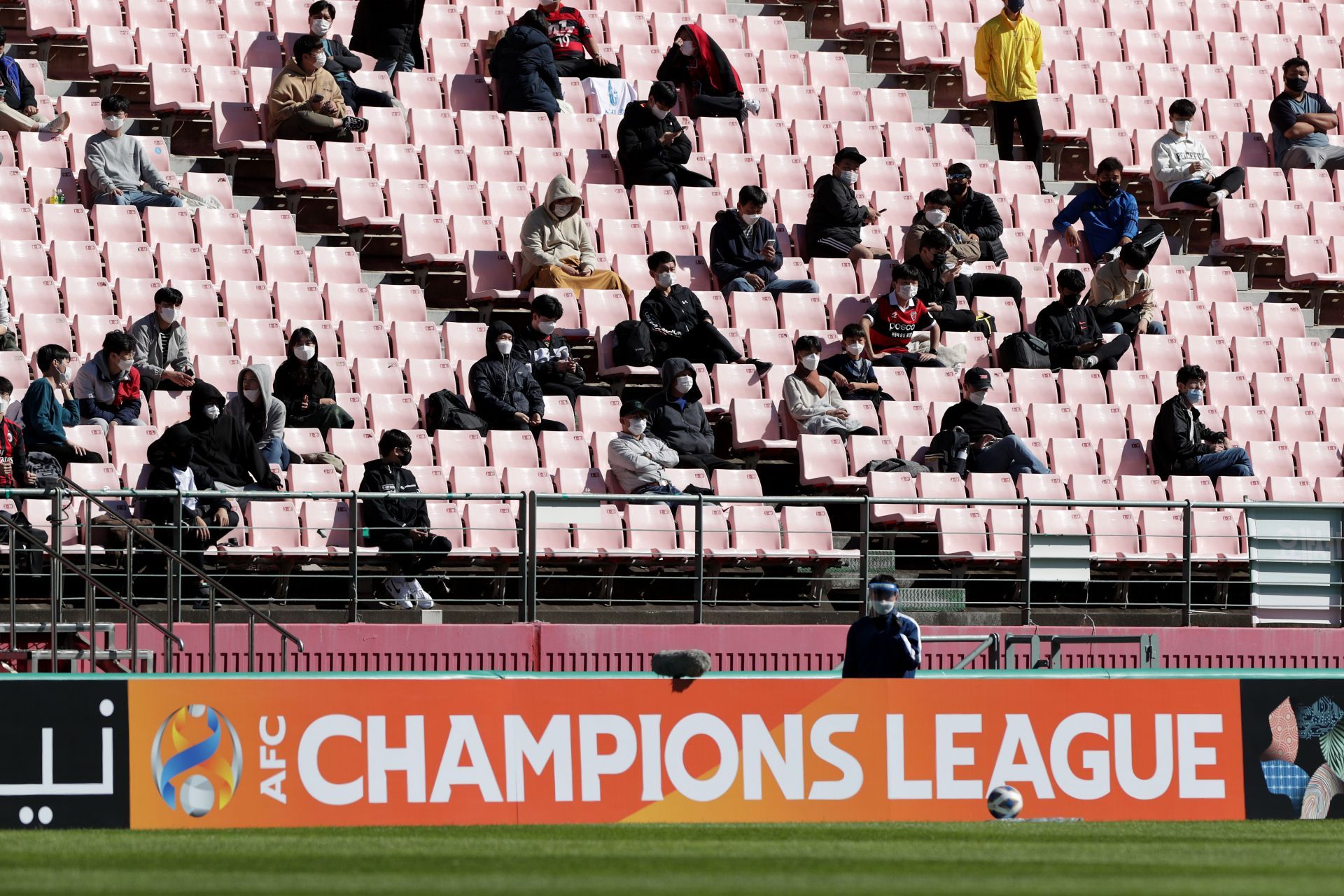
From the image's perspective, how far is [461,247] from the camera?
65.4ft

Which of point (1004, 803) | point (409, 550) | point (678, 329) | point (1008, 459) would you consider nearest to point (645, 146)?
point (678, 329)

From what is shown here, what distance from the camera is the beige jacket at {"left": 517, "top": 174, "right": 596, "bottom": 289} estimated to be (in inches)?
763

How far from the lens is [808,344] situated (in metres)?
18.6

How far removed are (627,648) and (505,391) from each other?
2.88 metres

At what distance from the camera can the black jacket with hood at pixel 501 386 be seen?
17.8 meters

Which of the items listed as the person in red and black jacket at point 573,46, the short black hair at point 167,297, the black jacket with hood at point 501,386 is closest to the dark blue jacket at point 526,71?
the person in red and black jacket at point 573,46

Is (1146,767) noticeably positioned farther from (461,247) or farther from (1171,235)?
(1171,235)

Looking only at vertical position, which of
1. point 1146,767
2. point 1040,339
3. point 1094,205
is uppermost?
point 1094,205

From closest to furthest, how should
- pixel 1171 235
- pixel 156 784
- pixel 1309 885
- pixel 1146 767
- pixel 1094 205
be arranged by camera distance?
1. pixel 1309 885
2. pixel 156 784
3. pixel 1146 767
4. pixel 1094 205
5. pixel 1171 235

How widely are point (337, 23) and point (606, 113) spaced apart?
265 centimetres

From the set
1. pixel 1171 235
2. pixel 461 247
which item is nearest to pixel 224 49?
pixel 461 247

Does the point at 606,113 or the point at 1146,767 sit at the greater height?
the point at 606,113

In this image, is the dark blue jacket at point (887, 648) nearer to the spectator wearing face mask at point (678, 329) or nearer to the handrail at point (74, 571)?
the handrail at point (74, 571)

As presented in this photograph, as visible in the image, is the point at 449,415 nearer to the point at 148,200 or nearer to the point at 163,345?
the point at 163,345
